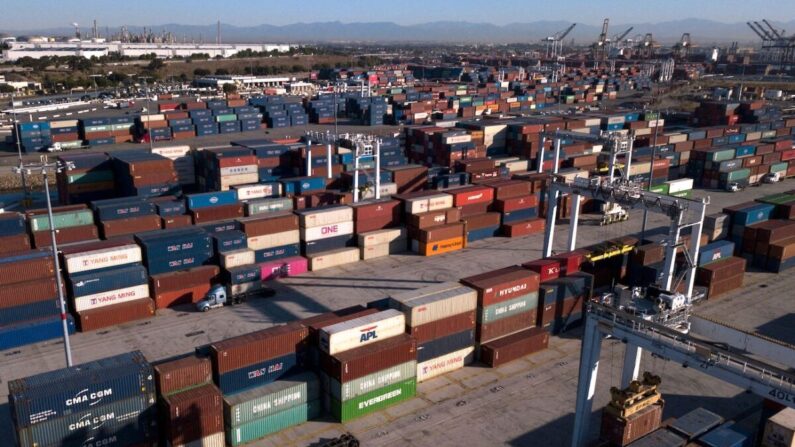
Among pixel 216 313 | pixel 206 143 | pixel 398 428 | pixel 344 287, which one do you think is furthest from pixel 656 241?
pixel 206 143

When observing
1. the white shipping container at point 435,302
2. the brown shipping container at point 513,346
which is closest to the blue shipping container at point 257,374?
the white shipping container at point 435,302

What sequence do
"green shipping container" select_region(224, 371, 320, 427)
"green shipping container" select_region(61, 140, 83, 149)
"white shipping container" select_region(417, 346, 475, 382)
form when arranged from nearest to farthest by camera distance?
"green shipping container" select_region(224, 371, 320, 427), "white shipping container" select_region(417, 346, 475, 382), "green shipping container" select_region(61, 140, 83, 149)

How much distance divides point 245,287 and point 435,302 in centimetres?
1474

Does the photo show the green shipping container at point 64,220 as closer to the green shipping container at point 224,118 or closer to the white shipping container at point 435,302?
the white shipping container at point 435,302

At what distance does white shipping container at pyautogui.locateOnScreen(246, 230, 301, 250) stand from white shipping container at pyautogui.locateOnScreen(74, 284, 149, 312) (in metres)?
7.50

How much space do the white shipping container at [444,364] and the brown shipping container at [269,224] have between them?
17.0 m

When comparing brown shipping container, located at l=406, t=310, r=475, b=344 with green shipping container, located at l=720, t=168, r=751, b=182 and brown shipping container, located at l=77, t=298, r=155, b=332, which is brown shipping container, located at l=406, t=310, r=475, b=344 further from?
green shipping container, located at l=720, t=168, r=751, b=182

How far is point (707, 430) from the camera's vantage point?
19984mm

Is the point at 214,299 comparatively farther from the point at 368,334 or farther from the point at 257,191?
the point at 257,191

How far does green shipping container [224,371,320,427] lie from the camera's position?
23000 mm

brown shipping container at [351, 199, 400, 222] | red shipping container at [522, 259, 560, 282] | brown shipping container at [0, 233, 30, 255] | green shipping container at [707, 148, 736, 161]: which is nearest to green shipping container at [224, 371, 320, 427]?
red shipping container at [522, 259, 560, 282]

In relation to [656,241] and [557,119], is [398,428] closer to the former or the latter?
[656,241]

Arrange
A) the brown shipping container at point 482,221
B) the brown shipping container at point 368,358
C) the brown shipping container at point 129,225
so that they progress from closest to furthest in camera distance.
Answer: the brown shipping container at point 368,358, the brown shipping container at point 129,225, the brown shipping container at point 482,221

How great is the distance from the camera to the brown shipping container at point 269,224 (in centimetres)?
3956
